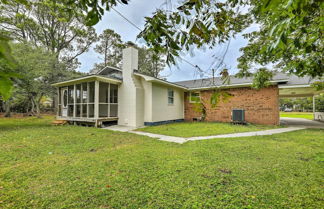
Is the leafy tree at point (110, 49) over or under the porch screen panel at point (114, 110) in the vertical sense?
over

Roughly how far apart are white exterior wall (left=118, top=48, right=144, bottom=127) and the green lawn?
499 centimetres

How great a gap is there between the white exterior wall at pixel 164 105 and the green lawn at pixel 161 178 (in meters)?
5.64

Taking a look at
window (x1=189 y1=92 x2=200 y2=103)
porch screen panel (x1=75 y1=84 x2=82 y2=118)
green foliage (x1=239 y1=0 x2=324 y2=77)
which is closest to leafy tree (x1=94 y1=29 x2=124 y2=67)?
porch screen panel (x1=75 y1=84 x2=82 y2=118)

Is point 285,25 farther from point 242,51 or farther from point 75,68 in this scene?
point 75,68

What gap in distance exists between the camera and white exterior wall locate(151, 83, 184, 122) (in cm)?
964

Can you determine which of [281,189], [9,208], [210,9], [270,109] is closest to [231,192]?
[281,189]

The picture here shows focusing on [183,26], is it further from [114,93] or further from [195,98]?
[114,93]

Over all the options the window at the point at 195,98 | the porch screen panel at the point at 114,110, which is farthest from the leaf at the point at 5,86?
the porch screen panel at the point at 114,110

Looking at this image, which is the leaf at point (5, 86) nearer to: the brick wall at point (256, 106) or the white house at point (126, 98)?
the white house at point (126, 98)

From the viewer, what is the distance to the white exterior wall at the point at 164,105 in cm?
964

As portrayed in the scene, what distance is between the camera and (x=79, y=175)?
2760 millimetres

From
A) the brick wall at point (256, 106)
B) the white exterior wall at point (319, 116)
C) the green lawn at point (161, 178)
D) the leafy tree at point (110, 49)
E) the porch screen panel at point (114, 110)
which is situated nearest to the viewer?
the green lawn at point (161, 178)

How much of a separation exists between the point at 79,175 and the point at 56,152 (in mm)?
1924

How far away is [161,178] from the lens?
2.65 metres
